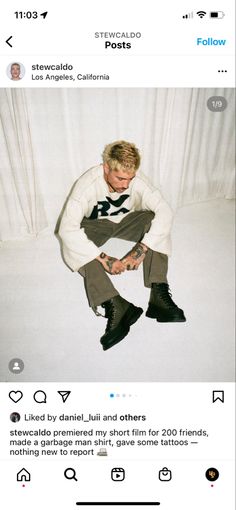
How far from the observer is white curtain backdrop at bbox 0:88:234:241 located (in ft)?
2.60

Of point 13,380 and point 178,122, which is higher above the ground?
point 178,122

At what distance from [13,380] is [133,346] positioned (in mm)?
232

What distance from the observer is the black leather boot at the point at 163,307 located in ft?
2.69

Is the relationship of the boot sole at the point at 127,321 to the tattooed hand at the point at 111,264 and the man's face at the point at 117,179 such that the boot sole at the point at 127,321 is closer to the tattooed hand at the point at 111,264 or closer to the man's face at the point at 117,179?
the tattooed hand at the point at 111,264

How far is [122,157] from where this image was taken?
2.71 feet
